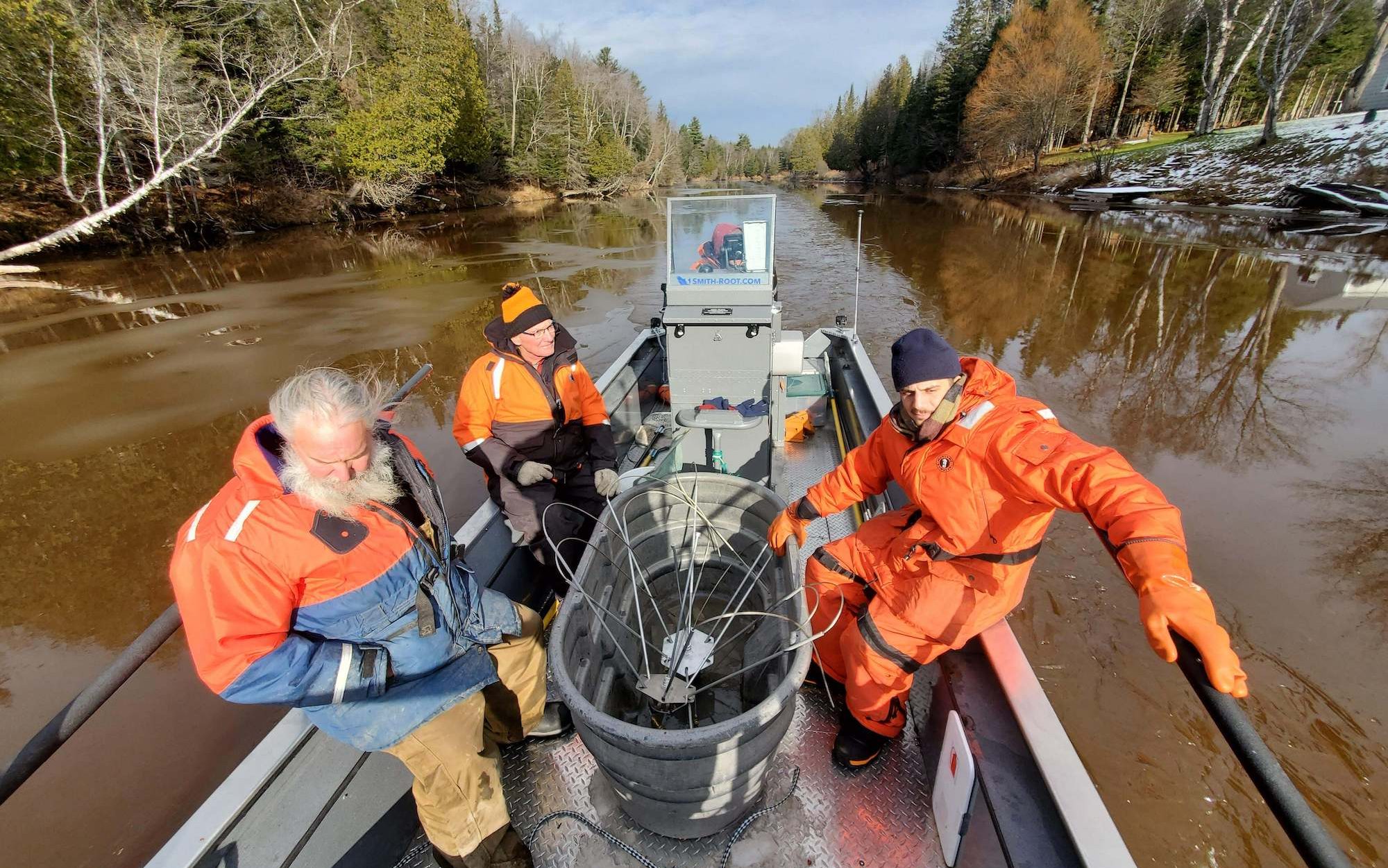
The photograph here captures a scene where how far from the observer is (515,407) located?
2.79m

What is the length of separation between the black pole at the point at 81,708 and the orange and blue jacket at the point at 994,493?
2.02 meters

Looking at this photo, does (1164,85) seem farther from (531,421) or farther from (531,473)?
(531,473)

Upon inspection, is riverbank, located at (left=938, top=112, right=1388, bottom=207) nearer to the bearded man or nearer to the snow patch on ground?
the snow patch on ground

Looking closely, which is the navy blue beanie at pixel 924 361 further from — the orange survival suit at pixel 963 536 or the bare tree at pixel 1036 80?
the bare tree at pixel 1036 80

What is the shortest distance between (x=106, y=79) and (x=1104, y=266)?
79.3ft

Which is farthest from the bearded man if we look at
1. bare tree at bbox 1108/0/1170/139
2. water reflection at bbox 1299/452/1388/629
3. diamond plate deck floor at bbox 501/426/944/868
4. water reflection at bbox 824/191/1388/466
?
bare tree at bbox 1108/0/1170/139

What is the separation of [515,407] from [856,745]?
211 centimetres

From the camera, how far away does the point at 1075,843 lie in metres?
1.41

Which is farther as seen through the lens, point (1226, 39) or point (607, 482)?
point (1226, 39)

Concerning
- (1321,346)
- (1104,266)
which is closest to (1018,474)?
(1321,346)

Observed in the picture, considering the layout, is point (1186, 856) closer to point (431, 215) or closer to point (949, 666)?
point (949, 666)

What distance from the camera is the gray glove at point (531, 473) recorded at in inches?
107

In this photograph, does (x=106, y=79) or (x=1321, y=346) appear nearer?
(x=1321, y=346)

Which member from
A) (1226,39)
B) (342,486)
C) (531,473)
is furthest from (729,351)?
(1226,39)
